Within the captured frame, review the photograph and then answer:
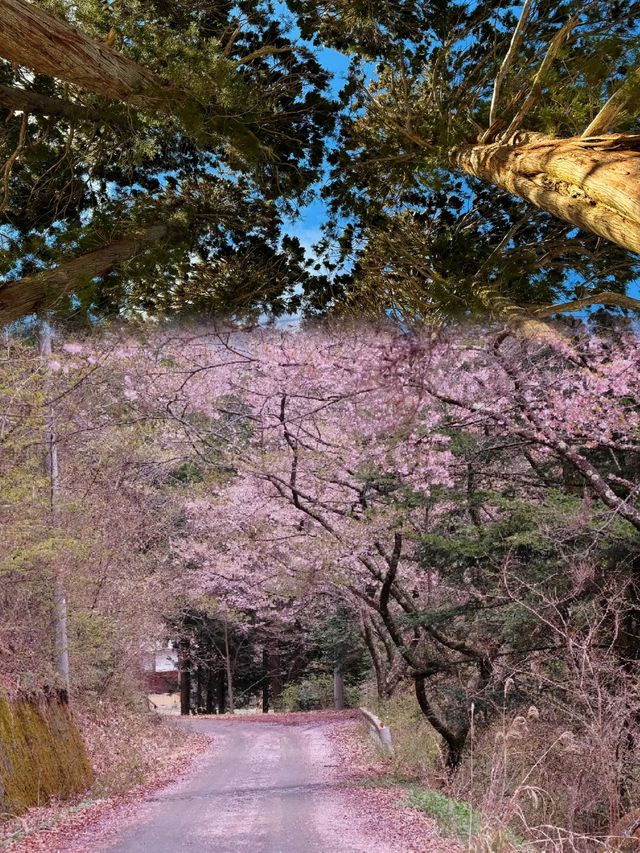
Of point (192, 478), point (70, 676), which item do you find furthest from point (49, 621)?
point (192, 478)

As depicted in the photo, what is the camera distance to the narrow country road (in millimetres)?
6250

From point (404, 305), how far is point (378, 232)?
455mm

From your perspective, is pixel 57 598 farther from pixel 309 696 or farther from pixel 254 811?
pixel 309 696

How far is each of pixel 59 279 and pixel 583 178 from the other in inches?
85.6

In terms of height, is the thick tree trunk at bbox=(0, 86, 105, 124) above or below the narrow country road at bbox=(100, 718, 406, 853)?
above

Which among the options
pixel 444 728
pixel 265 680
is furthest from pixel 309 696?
pixel 444 728

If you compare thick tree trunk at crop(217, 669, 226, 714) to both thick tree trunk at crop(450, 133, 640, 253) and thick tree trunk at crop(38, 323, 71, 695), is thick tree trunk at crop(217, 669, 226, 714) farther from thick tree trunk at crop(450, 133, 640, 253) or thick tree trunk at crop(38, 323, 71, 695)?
thick tree trunk at crop(450, 133, 640, 253)

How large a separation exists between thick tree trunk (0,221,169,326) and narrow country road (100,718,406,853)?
4992mm

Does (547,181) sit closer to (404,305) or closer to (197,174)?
(404,305)

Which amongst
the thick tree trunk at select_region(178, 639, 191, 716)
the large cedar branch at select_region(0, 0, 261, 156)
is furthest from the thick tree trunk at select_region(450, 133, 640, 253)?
the thick tree trunk at select_region(178, 639, 191, 716)

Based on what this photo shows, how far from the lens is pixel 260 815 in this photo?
756 centimetres

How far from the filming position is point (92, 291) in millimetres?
3451

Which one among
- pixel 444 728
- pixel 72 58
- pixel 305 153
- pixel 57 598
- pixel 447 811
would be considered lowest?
pixel 447 811

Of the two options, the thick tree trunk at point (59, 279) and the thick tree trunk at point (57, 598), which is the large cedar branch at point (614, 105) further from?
the thick tree trunk at point (57, 598)
